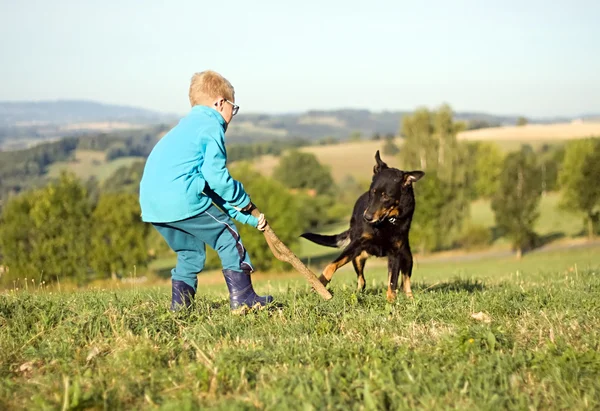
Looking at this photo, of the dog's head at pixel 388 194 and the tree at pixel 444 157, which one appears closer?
the dog's head at pixel 388 194

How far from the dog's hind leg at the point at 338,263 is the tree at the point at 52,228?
152ft

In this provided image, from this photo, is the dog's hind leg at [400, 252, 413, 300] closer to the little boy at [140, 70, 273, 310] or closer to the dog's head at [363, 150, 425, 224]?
the dog's head at [363, 150, 425, 224]

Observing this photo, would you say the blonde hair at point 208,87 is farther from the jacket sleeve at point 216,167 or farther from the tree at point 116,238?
the tree at point 116,238

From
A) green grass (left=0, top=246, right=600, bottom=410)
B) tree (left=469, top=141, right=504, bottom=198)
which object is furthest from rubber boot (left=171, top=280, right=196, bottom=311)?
tree (left=469, top=141, right=504, bottom=198)

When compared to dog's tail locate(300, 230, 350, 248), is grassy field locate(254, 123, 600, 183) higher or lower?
lower

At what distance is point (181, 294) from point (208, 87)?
2.03m

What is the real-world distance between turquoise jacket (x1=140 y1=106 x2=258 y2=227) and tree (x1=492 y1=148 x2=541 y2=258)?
181ft

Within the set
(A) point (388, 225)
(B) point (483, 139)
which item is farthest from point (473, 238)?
(A) point (388, 225)

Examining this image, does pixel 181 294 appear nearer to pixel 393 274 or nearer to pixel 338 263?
pixel 338 263

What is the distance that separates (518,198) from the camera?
58062 mm

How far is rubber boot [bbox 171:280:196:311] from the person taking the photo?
240 inches

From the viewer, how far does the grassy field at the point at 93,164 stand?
133 metres

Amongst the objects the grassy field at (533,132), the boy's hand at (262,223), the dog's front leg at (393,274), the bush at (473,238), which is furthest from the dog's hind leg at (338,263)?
the grassy field at (533,132)

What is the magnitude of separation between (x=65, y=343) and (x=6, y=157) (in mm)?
145438
